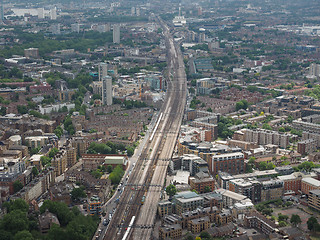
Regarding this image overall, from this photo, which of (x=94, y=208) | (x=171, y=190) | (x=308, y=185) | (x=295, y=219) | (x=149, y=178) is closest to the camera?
(x=295, y=219)

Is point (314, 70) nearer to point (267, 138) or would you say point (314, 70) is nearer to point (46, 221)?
point (267, 138)

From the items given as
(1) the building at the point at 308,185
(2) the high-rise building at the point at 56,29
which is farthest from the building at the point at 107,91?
(2) the high-rise building at the point at 56,29

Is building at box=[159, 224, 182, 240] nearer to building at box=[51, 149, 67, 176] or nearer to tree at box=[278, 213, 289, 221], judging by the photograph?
tree at box=[278, 213, 289, 221]

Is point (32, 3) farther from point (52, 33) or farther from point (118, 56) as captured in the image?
point (118, 56)

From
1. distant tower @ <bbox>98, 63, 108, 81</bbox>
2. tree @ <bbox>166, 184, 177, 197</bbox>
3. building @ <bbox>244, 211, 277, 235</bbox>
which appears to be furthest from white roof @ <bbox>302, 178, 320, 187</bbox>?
distant tower @ <bbox>98, 63, 108, 81</bbox>

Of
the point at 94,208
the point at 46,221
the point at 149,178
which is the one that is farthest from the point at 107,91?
the point at 46,221

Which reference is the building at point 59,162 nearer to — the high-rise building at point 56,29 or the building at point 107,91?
the building at point 107,91

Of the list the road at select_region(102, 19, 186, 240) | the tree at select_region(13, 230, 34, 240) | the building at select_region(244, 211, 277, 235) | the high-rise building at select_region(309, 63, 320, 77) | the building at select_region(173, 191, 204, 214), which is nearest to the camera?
the tree at select_region(13, 230, 34, 240)
